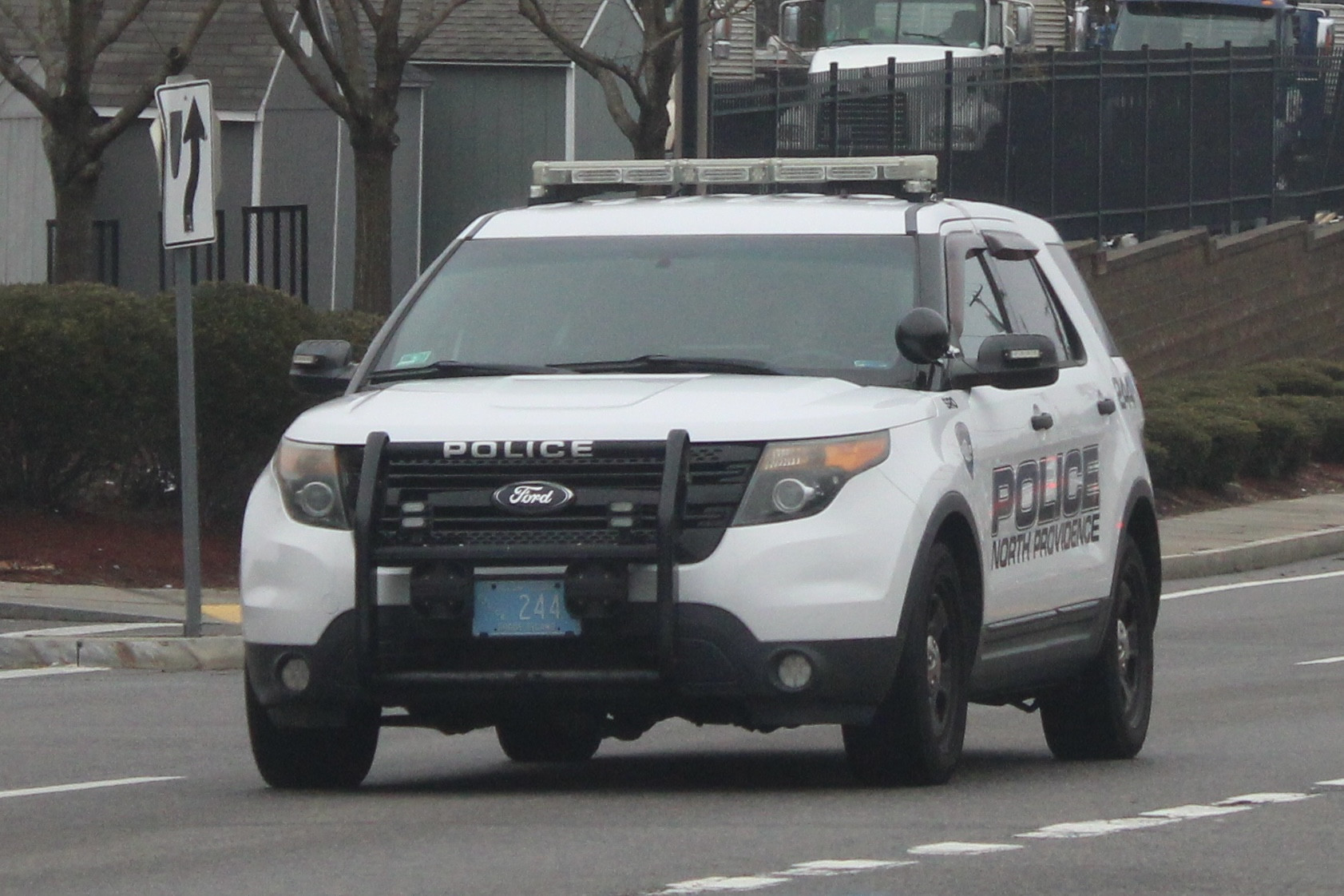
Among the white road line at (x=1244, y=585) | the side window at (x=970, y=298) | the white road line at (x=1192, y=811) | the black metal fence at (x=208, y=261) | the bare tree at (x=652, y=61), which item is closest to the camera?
the white road line at (x=1192, y=811)

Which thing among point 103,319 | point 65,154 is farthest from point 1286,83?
point 103,319

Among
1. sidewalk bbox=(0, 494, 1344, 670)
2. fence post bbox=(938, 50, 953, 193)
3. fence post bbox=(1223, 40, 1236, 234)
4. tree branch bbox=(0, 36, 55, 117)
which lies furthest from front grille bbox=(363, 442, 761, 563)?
fence post bbox=(1223, 40, 1236, 234)

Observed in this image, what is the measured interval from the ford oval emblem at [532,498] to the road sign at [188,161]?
22.6ft

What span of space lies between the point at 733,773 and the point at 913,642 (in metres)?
1.50

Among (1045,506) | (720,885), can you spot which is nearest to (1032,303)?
(1045,506)

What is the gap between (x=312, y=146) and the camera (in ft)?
103

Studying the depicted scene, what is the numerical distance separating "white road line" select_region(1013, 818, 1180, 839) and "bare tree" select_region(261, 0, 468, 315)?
14.9 metres

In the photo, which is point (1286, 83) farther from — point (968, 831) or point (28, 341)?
point (968, 831)

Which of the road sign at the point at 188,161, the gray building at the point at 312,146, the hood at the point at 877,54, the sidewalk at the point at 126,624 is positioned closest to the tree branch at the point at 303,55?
the gray building at the point at 312,146

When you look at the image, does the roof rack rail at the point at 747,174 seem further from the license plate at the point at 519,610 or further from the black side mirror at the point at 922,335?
the license plate at the point at 519,610

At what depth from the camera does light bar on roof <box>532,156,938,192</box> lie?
1036 centimetres

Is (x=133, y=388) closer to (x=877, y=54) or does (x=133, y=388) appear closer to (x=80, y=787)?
(x=80, y=787)

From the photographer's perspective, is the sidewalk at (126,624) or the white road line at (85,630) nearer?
the sidewalk at (126,624)

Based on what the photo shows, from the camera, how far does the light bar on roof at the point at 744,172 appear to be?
10359 millimetres
